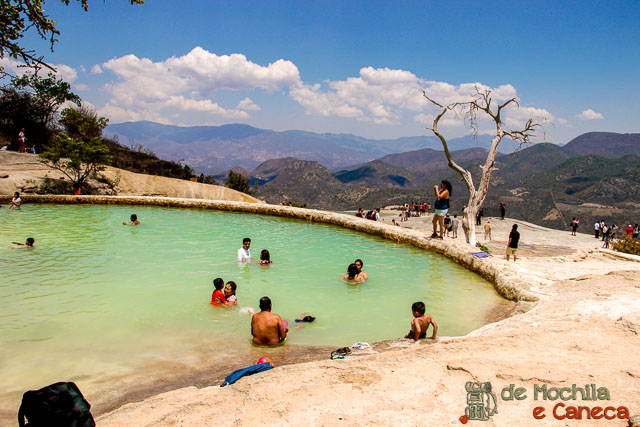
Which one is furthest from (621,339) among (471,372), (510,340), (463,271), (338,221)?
(338,221)

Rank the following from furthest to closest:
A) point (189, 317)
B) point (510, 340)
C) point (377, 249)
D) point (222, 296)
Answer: point (377, 249), point (222, 296), point (189, 317), point (510, 340)

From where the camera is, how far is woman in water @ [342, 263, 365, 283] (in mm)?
9227

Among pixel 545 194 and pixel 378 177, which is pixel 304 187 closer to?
pixel 545 194

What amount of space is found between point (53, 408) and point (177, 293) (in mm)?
6113

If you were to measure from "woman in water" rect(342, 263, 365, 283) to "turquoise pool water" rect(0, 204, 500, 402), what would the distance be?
0.22 metres

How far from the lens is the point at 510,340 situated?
430cm

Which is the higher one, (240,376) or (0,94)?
(0,94)

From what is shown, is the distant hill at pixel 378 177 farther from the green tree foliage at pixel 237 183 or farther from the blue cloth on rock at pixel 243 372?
the blue cloth on rock at pixel 243 372

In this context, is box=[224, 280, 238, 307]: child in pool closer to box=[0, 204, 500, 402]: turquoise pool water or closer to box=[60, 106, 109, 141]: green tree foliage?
box=[0, 204, 500, 402]: turquoise pool water

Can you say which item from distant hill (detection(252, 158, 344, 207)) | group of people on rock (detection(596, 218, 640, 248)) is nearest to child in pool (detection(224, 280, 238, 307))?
group of people on rock (detection(596, 218, 640, 248))

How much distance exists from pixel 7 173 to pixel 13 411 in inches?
893

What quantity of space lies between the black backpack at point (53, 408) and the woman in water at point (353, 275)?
7043 mm

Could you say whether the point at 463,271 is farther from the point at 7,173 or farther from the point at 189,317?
the point at 7,173

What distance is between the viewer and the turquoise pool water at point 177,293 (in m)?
5.80
